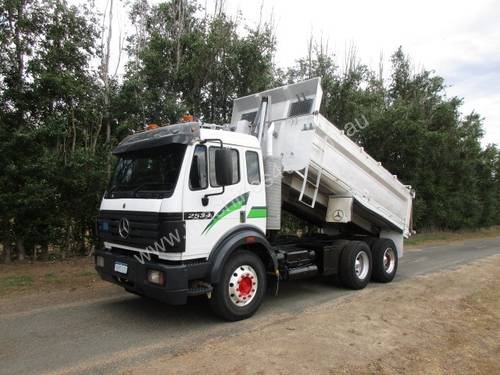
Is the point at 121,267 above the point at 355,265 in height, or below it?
above

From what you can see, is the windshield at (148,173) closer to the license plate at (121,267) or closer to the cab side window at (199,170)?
the cab side window at (199,170)

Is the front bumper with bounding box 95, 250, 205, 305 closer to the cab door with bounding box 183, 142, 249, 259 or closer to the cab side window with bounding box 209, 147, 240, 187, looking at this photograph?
the cab door with bounding box 183, 142, 249, 259

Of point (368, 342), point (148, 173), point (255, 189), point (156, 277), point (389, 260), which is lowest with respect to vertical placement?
point (368, 342)

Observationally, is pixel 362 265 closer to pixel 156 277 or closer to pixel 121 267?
pixel 156 277

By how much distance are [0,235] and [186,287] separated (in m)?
5.99

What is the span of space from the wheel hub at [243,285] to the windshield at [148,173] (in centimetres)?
142

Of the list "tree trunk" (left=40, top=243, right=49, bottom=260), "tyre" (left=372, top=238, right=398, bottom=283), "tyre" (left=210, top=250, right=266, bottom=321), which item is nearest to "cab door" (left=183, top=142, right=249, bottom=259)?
"tyre" (left=210, top=250, right=266, bottom=321)

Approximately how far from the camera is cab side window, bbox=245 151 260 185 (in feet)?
17.5

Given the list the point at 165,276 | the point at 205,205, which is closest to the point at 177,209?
the point at 205,205

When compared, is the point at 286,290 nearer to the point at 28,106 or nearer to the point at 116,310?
the point at 116,310

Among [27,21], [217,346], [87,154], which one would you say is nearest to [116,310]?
[217,346]

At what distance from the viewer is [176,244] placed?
439 centimetres

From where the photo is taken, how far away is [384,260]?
295 inches

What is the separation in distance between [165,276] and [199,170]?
52.4 inches
